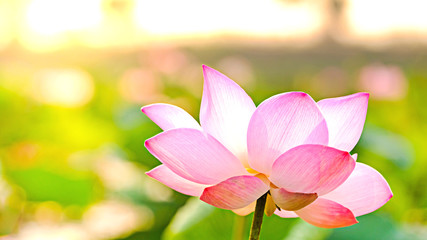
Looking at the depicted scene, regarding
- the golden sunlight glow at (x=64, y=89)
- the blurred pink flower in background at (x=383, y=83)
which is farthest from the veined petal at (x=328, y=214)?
the blurred pink flower in background at (x=383, y=83)

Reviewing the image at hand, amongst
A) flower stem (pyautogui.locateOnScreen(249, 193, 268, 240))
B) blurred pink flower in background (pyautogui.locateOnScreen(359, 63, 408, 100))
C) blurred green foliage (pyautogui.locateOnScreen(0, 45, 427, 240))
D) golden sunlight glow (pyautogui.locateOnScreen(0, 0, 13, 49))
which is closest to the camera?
flower stem (pyautogui.locateOnScreen(249, 193, 268, 240))

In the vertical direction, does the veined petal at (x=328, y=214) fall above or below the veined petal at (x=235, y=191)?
below

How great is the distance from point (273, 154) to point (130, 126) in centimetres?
88

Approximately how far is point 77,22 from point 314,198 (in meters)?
2.73

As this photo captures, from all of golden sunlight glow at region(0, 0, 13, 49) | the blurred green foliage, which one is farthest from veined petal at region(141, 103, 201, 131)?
golden sunlight glow at region(0, 0, 13, 49)

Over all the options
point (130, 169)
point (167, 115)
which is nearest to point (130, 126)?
point (130, 169)

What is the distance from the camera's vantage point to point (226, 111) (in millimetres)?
330

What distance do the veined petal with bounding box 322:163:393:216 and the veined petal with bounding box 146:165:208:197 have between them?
0.08 metres

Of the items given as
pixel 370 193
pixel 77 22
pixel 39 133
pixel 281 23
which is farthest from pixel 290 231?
pixel 281 23

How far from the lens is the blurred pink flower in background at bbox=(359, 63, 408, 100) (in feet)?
5.47

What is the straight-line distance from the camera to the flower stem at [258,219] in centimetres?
28

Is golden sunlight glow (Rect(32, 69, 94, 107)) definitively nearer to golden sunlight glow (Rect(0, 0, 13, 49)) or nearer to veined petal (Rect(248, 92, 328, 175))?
golden sunlight glow (Rect(0, 0, 13, 49))

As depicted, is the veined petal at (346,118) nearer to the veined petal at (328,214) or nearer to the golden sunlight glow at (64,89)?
the veined petal at (328,214)

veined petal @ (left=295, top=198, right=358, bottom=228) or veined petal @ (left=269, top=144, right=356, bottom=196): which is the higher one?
veined petal @ (left=269, top=144, right=356, bottom=196)
